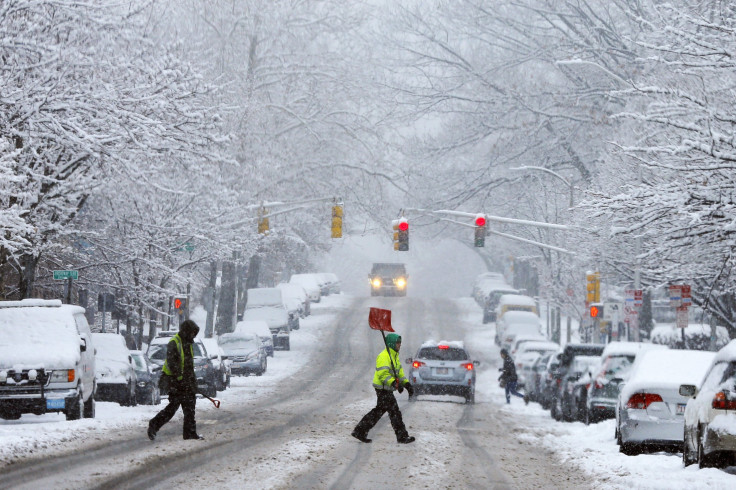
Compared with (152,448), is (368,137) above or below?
above

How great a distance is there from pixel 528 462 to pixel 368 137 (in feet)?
129

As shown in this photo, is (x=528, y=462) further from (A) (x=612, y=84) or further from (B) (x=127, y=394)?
(A) (x=612, y=84)

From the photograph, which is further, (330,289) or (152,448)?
(330,289)

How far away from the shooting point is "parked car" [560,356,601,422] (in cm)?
2464

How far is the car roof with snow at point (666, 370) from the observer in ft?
54.8

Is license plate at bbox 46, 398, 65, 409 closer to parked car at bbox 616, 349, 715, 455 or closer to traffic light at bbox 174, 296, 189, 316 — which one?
parked car at bbox 616, 349, 715, 455

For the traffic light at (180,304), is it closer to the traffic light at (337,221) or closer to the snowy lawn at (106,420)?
the snowy lawn at (106,420)

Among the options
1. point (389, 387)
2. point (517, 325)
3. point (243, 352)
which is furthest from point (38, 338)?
point (517, 325)

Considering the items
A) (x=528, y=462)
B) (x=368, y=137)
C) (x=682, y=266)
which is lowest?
(x=528, y=462)

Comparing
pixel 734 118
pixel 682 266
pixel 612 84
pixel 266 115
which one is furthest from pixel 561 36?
pixel 734 118

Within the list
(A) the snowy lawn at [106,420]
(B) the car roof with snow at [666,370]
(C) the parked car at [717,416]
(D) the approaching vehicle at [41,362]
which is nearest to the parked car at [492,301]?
(A) the snowy lawn at [106,420]

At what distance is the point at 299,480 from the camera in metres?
13.1

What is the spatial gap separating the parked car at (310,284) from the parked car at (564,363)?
163ft

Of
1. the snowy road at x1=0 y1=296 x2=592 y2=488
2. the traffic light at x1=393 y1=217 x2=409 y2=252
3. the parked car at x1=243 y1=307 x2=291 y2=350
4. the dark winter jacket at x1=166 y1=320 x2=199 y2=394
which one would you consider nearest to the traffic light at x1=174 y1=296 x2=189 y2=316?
the parked car at x1=243 y1=307 x2=291 y2=350
